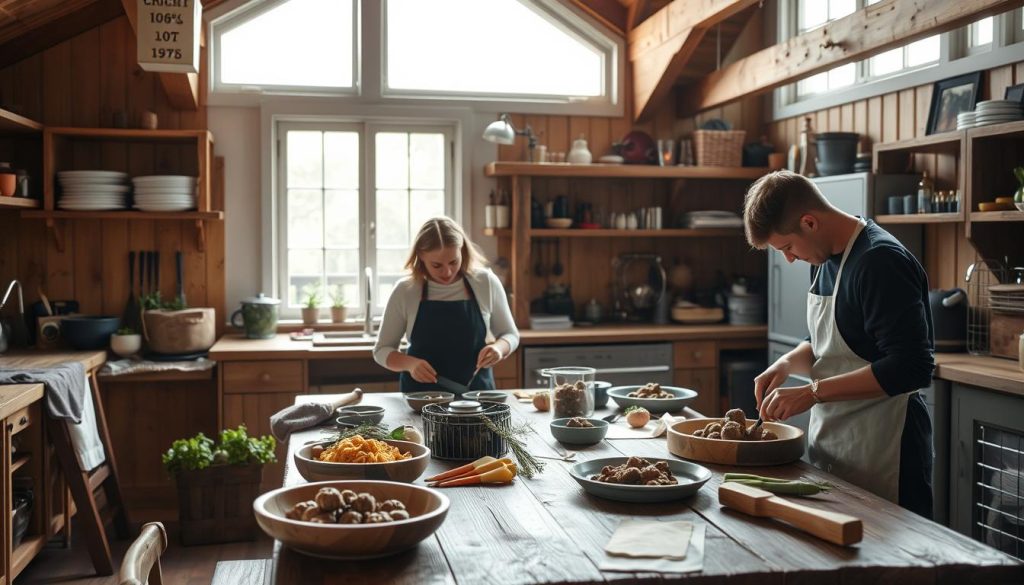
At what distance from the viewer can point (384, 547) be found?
1.66 metres

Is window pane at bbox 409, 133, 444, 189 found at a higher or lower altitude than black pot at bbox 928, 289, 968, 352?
higher

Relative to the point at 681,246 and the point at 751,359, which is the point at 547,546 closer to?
the point at 751,359

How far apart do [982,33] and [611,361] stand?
2417mm

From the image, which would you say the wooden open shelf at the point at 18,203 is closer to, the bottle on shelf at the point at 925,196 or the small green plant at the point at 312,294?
the small green plant at the point at 312,294

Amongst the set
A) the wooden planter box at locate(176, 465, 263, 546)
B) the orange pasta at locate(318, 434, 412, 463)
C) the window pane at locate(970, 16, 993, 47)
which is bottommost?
the wooden planter box at locate(176, 465, 263, 546)

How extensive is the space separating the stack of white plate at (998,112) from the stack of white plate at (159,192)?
3.85 metres

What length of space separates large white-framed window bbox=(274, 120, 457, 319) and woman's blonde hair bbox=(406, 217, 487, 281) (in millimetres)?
1953

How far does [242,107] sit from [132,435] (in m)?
A: 1.93

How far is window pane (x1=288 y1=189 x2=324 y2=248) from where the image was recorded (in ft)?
18.4

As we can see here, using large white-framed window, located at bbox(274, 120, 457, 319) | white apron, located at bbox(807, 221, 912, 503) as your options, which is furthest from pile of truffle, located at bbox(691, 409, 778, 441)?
large white-framed window, located at bbox(274, 120, 457, 319)

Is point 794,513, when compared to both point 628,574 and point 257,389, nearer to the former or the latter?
point 628,574

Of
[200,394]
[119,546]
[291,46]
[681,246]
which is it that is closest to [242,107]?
[291,46]

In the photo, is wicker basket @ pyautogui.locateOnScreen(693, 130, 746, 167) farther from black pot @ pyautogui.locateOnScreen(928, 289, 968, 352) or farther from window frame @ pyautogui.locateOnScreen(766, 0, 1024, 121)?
black pot @ pyautogui.locateOnScreen(928, 289, 968, 352)

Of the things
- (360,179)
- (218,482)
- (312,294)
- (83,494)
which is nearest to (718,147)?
(360,179)
